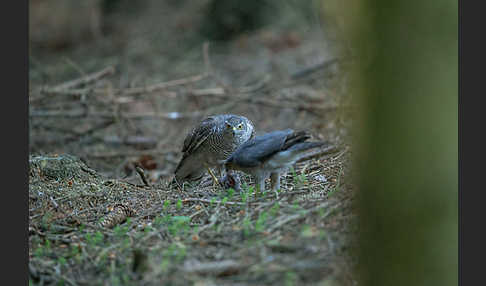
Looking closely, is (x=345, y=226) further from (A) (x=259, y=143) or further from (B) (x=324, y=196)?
(A) (x=259, y=143)

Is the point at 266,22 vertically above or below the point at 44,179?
above

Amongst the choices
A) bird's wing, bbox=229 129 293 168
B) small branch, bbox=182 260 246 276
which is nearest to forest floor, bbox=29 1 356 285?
small branch, bbox=182 260 246 276

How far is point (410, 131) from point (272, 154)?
184cm

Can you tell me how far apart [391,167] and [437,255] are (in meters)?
0.52

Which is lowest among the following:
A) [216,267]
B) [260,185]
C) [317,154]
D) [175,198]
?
[216,267]

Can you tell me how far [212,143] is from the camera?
6.33 meters

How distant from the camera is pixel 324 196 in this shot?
4527 millimetres

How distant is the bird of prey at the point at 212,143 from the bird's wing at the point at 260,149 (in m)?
1.17

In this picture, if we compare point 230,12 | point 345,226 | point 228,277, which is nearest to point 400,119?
point 345,226

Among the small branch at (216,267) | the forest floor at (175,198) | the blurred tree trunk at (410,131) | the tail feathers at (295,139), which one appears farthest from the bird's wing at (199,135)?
the blurred tree trunk at (410,131)

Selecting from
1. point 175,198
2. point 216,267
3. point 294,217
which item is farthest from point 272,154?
point 216,267

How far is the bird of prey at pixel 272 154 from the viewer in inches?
177

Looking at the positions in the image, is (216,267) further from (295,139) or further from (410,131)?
(295,139)

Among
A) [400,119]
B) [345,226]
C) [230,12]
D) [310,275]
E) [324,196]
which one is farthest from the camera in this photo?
[230,12]
